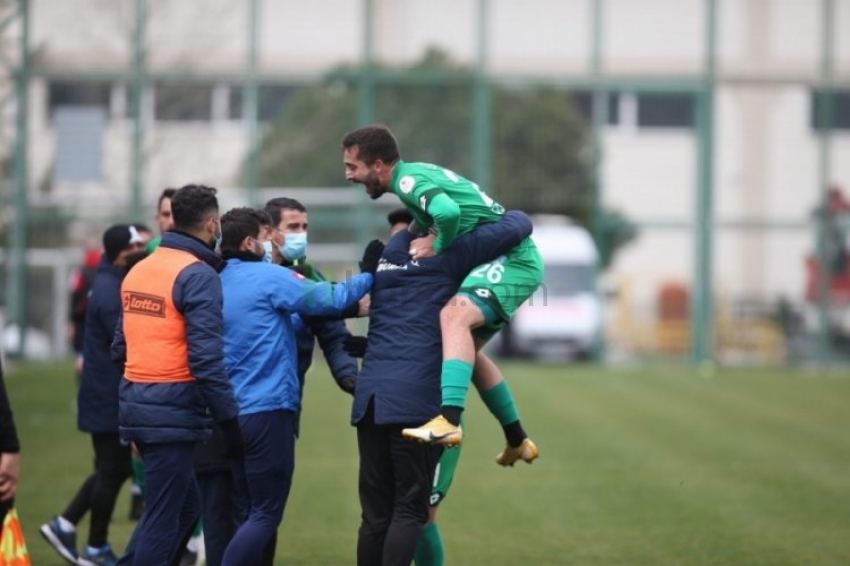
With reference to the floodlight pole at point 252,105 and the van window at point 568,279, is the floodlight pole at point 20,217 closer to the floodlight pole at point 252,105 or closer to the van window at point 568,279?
the floodlight pole at point 252,105

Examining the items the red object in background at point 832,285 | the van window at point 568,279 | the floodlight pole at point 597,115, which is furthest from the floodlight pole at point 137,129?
the red object in background at point 832,285

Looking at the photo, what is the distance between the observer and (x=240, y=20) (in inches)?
1121

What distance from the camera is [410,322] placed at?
7.52 m

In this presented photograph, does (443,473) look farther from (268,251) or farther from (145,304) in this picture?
(145,304)

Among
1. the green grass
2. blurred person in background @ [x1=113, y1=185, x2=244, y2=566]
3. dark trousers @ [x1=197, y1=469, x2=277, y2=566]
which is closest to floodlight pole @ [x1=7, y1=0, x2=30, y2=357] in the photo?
the green grass

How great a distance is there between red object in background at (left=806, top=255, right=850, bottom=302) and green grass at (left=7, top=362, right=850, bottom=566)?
6356 millimetres

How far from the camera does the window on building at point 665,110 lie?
29234 millimetres

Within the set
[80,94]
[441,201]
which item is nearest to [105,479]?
[441,201]

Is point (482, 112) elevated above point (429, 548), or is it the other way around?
point (482, 112)

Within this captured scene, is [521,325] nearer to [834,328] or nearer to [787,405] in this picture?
[834,328]

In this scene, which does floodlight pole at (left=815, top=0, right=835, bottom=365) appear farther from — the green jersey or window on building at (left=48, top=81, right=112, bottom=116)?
the green jersey

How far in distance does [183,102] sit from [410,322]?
2144cm

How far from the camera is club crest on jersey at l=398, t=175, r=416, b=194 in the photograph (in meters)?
7.46

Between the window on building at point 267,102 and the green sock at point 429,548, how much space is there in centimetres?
2110
